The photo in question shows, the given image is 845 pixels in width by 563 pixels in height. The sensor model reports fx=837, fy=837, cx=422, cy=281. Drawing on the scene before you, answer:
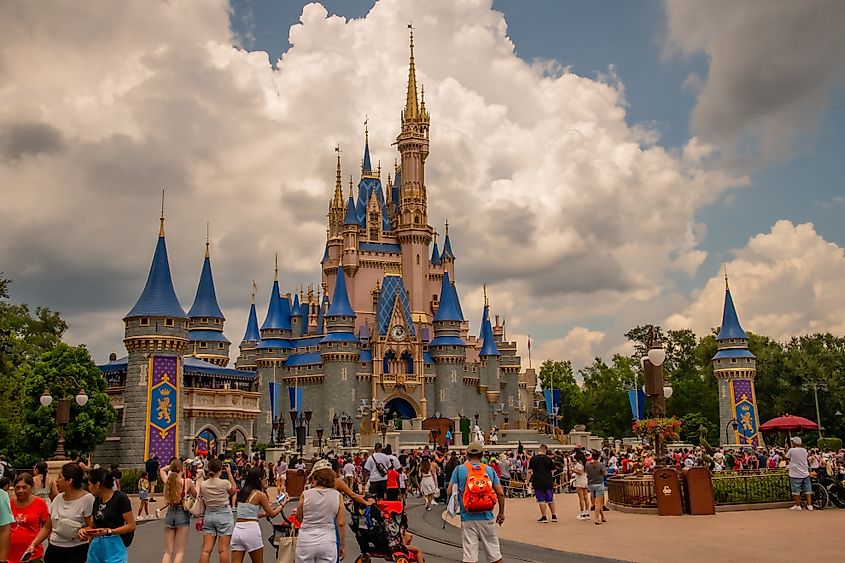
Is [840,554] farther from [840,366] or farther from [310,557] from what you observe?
[840,366]

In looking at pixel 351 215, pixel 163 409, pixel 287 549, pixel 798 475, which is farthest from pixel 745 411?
pixel 287 549

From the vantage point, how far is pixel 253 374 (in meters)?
58.4

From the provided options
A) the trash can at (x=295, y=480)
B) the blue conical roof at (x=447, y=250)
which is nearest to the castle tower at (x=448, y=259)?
the blue conical roof at (x=447, y=250)

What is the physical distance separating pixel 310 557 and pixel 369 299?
69.8 m

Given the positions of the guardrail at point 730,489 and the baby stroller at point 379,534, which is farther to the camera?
the guardrail at point 730,489

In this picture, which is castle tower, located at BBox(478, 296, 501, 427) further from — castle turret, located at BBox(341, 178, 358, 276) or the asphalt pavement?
the asphalt pavement

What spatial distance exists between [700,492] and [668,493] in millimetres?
750

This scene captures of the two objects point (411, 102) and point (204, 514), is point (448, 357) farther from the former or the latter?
point (204, 514)

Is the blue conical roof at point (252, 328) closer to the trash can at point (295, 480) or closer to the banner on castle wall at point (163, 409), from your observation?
the banner on castle wall at point (163, 409)

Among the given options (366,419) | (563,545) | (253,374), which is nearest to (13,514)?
(563,545)

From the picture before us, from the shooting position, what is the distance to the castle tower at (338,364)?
68000 mm

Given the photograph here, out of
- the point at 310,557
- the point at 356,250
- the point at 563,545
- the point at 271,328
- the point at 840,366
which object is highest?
the point at 356,250

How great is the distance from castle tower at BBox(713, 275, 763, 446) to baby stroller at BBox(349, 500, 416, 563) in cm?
5293

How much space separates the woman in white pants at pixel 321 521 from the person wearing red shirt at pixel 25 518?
8.50ft
